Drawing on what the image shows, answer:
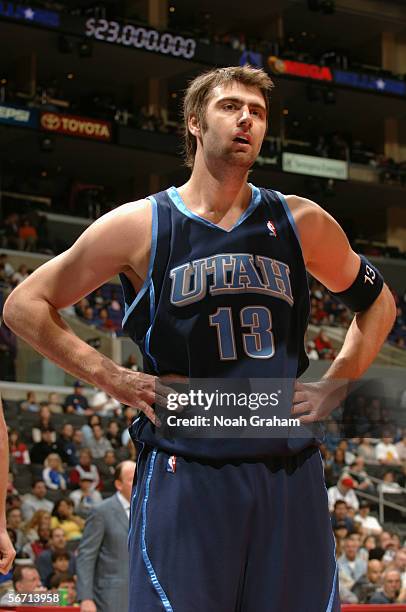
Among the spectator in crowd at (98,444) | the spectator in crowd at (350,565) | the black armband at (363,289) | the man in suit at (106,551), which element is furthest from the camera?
the spectator in crowd at (98,444)

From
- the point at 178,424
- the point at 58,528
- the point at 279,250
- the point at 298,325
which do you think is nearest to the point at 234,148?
the point at 279,250

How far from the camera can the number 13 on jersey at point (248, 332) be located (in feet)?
8.70

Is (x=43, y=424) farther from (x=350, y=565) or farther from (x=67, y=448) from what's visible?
(x=350, y=565)

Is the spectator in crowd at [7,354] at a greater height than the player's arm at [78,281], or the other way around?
the spectator in crowd at [7,354]

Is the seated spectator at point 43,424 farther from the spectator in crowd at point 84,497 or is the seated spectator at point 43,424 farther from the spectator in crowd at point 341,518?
the spectator in crowd at point 341,518

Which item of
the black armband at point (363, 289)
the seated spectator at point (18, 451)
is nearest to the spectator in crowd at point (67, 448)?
the seated spectator at point (18, 451)

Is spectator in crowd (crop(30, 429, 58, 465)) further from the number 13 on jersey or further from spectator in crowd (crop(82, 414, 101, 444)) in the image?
the number 13 on jersey

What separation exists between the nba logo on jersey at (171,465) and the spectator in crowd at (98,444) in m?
11.4

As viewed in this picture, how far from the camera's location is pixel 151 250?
2787mm

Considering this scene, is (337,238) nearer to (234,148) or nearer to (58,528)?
(234,148)

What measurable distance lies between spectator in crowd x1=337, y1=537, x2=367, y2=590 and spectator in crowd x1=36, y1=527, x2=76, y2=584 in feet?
8.70

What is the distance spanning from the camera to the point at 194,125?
9.77 ft

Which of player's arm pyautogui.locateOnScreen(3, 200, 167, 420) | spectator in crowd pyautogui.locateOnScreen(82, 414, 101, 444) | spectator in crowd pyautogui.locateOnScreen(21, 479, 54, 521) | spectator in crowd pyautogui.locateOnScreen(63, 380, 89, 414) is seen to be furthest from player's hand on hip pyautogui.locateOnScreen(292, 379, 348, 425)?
spectator in crowd pyautogui.locateOnScreen(63, 380, 89, 414)

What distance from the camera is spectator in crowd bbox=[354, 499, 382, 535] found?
11.5 meters
